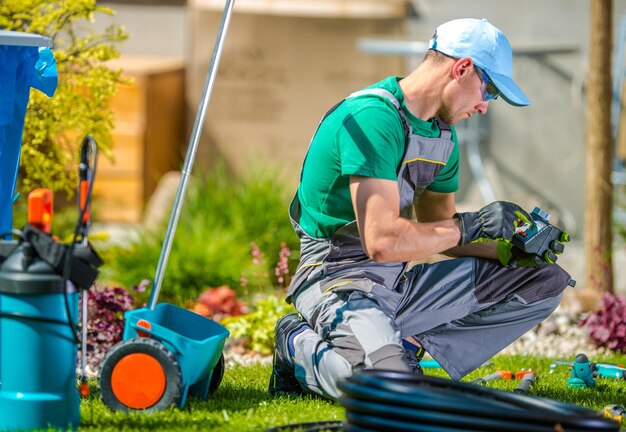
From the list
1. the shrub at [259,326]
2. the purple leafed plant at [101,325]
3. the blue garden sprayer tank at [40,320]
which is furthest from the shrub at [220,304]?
the blue garden sprayer tank at [40,320]

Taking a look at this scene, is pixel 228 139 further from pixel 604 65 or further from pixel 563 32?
pixel 604 65

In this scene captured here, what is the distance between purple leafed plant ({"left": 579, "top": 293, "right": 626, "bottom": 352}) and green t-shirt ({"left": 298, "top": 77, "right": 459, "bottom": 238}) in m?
1.93

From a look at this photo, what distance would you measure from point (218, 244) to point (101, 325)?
1.97m

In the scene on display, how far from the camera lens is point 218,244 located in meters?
6.99

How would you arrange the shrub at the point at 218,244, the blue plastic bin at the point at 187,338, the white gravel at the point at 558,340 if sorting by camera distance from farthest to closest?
1. the shrub at the point at 218,244
2. the white gravel at the point at 558,340
3. the blue plastic bin at the point at 187,338

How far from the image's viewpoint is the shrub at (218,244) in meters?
6.72

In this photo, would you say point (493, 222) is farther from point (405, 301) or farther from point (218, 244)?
point (218, 244)

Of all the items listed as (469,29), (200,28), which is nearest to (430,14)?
(200,28)

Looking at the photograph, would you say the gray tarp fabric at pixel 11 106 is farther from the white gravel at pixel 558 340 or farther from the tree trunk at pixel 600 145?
the tree trunk at pixel 600 145

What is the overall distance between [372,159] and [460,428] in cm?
113

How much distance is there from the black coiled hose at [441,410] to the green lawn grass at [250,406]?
468 millimetres

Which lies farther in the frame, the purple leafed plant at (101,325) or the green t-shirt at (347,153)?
the purple leafed plant at (101,325)

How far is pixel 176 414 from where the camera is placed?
337cm

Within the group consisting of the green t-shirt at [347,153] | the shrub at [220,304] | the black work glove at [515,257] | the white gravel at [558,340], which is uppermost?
the green t-shirt at [347,153]
